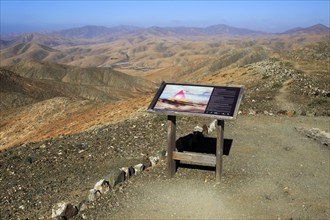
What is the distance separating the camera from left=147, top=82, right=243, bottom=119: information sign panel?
11078 millimetres

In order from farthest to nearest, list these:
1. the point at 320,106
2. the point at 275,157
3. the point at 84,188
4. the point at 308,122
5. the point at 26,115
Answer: the point at 26,115 → the point at 320,106 → the point at 308,122 → the point at 275,157 → the point at 84,188

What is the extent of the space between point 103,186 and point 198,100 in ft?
11.9

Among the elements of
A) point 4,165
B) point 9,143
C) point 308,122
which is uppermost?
point 308,122

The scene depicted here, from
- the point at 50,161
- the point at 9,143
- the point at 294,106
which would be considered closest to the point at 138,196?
the point at 50,161

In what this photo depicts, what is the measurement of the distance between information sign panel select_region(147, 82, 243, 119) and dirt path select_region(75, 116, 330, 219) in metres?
2.28

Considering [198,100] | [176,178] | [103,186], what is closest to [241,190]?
[176,178]

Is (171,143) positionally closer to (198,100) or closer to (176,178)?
(176,178)

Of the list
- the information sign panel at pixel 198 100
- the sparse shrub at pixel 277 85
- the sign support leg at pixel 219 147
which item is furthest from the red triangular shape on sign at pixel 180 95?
the sparse shrub at pixel 277 85

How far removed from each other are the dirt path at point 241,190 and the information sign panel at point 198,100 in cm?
228

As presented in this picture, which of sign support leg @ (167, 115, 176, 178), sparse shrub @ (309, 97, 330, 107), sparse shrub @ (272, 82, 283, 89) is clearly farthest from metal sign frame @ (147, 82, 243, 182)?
sparse shrub @ (272, 82, 283, 89)

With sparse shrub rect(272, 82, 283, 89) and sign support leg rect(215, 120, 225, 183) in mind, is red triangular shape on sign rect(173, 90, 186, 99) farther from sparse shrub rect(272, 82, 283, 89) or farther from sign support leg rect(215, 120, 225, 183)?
sparse shrub rect(272, 82, 283, 89)

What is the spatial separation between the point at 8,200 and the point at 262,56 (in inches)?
3291

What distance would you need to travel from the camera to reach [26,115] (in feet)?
142

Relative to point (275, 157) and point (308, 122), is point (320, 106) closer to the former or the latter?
point (308, 122)
